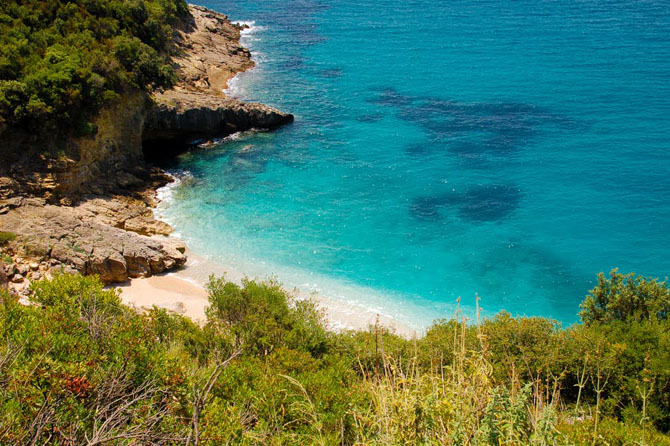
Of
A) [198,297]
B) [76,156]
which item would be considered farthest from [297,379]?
[76,156]

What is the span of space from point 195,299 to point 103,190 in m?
14.4

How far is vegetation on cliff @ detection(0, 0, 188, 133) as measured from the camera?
108 feet

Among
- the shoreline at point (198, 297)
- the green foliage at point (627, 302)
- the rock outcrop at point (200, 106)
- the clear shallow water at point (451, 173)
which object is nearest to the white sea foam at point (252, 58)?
the rock outcrop at point (200, 106)

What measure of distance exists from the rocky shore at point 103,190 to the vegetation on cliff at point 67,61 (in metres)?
1.71

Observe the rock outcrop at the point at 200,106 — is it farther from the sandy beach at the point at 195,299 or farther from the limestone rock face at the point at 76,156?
the sandy beach at the point at 195,299

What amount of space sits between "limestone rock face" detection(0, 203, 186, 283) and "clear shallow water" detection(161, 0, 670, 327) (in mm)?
4445

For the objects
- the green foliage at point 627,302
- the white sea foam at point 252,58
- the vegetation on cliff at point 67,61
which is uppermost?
the white sea foam at point 252,58

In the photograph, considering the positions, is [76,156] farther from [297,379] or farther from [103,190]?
[297,379]

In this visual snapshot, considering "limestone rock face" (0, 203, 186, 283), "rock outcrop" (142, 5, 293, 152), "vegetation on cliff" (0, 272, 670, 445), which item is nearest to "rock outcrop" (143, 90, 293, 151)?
"rock outcrop" (142, 5, 293, 152)

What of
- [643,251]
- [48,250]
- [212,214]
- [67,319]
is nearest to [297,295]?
[212,214]

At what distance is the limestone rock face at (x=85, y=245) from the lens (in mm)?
28984

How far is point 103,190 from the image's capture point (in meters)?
38.2

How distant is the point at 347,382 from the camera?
18.1 meters

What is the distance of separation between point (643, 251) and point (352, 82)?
4349 cm
